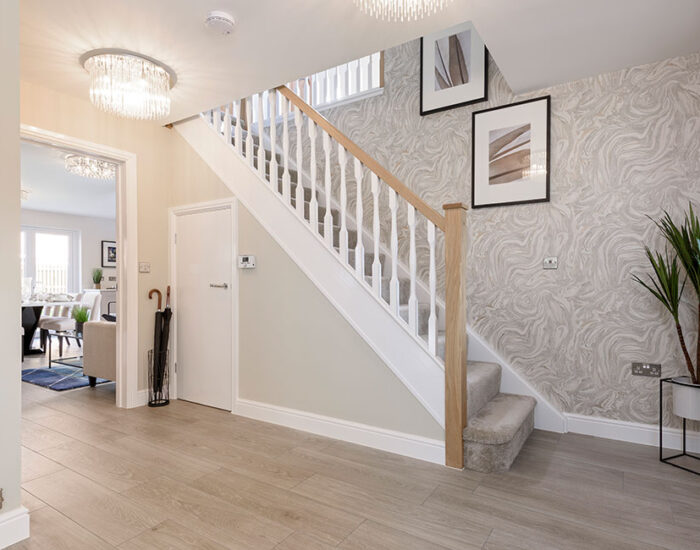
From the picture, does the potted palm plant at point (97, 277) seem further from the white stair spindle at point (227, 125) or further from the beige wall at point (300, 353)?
the white stair spindle at point (227, 125)

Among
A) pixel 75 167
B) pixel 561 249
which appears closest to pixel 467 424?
pixel 561 249

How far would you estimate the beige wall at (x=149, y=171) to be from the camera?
132 inches

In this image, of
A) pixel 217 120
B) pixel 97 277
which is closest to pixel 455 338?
pixel 217 120

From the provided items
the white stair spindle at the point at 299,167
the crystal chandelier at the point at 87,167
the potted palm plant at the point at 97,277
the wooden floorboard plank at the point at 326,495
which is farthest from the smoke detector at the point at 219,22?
the potted palm plant at the point at 97,277

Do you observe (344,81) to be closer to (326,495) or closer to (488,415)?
(488,415)

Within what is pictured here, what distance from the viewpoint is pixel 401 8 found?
7.00ft

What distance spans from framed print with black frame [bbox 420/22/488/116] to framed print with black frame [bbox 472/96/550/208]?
0.24 metres

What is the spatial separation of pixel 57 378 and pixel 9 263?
11.9 ft

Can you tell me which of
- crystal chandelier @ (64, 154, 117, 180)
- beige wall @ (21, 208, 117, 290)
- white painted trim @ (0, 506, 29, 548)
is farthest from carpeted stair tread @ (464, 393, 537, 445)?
beige wall @ (21, 208, 117, 290)

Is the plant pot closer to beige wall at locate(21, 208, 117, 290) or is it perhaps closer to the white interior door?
the white interior door

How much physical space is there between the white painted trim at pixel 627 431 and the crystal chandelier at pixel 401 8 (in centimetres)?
282

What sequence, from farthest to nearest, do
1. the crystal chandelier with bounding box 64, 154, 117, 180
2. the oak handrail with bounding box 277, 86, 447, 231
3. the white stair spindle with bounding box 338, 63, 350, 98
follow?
the crystal chandelier with bounding box 64, 154, 117, 180, the white stair spindle with bounding box 338, 63, 350, 98, the oak handrail with bounding box 277, 86, 447, 231

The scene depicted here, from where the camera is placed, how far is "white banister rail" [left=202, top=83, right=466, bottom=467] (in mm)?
2395

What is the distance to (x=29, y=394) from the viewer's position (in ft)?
13.1
